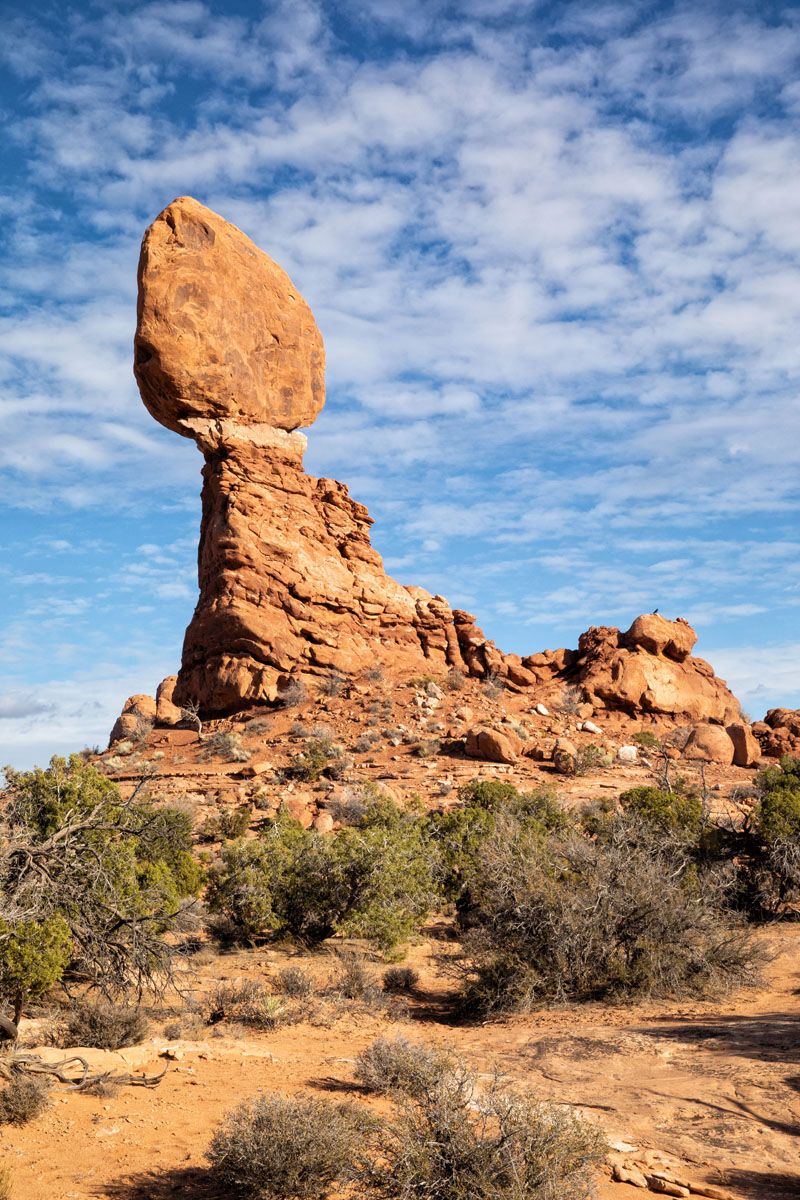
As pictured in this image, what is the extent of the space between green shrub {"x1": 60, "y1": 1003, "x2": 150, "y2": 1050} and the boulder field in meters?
18.8

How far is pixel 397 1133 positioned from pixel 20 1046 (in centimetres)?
485

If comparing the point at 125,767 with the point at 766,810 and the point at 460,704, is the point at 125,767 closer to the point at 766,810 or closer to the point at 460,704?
Answer: the point at 460,704

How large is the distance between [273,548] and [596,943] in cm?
2123

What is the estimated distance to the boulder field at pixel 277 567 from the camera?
30297 millimetres

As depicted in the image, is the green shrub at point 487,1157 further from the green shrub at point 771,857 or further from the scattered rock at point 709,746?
the scattered rock at point 709,746

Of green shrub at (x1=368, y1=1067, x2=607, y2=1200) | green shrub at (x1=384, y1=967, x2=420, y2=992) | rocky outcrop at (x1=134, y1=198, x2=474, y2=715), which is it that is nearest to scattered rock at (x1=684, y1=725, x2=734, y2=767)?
rocky outcrop at (x1=134, y1=198, x2=474, y2=715)

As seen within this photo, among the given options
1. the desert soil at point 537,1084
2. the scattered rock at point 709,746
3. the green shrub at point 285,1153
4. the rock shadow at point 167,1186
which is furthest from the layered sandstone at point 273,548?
the green shrub at point 285,1153

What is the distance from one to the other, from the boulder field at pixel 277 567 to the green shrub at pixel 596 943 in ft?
49.2

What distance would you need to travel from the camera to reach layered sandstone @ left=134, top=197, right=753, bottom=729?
30.3 metres

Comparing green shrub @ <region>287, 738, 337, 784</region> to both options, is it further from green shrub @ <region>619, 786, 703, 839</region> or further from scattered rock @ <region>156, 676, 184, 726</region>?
green shrub @ <region>619, 786, 703, 839</region>

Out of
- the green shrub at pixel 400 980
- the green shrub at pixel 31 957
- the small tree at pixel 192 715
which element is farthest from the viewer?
the small tree at pixel 192 715

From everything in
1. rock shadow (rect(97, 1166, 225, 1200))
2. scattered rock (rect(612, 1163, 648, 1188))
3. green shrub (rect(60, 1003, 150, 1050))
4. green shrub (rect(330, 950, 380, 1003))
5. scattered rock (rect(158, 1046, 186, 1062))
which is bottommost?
rock shadow (rect(97, 1166, 225, 1200))

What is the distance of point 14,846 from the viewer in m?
7.26

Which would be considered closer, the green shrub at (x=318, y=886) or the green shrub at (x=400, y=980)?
the green shrub at (x=400, y=980)
